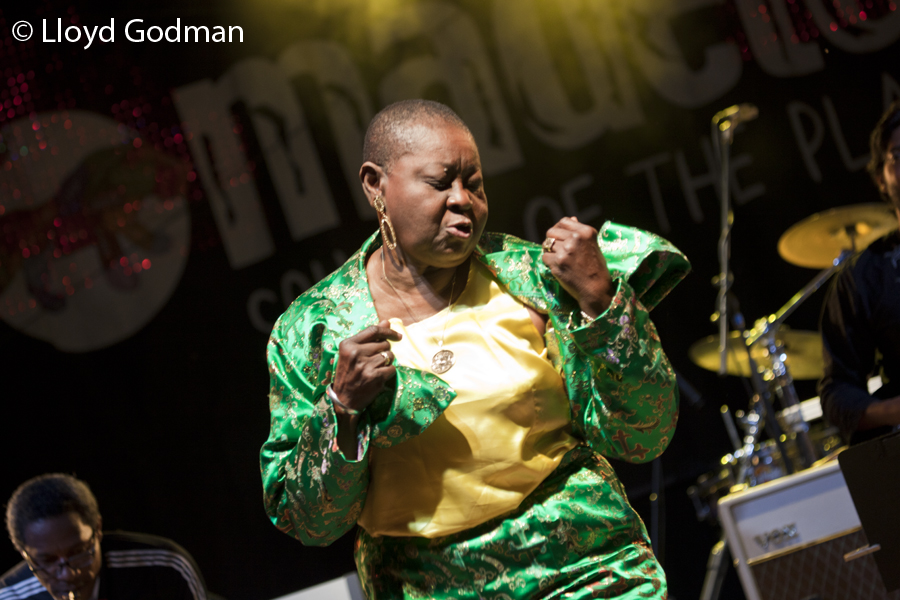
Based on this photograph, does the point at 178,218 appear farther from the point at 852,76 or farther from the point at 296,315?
the point at 852,76

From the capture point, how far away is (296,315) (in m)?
1.66

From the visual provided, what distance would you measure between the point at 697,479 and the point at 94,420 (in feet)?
10.4

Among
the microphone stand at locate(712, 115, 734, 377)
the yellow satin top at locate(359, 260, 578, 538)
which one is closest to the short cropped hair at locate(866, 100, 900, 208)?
the microphone stand at locate(712, 115, 734, 377)

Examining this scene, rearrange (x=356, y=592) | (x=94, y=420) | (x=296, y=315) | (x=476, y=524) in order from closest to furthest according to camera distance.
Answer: (x=476, y=524) → (x=296, y=315) → (x=356, y=592) → (x=94, y=420)

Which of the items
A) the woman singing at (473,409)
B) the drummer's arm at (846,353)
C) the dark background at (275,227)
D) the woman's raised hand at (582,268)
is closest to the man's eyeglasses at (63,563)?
the dark background at (275,227)

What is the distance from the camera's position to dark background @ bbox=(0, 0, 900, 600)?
4219 millimetres

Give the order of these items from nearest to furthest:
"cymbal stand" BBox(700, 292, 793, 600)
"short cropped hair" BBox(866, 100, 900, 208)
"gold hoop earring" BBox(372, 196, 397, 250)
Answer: "gold hoop earring" BBox(372, 196, 397, 250), "short cropped hair" BBox(866, 100, 900, 208), "cymbal stand" BBox(700, 292, 793, 600)

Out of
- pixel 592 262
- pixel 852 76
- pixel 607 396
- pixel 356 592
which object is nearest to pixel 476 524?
pixel 607 396

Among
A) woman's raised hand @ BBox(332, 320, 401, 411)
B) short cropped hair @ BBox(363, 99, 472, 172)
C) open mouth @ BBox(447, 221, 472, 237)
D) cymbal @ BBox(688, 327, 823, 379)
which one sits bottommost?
cymbal @ BBox(688, 327, 823, 379)

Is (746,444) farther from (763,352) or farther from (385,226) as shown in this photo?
(385,226)

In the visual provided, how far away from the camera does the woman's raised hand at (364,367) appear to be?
4.47 feet

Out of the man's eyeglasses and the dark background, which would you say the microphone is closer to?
the dark background

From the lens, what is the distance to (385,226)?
169 cm

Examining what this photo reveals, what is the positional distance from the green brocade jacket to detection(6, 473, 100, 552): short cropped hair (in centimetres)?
183
